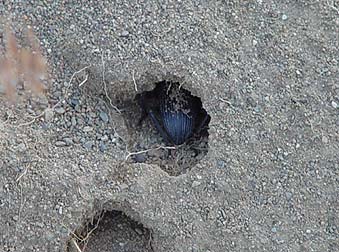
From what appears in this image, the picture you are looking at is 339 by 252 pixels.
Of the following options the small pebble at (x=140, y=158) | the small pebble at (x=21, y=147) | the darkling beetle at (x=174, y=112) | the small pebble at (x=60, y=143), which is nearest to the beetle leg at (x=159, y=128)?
the darkling beetle at (x=174, y=112)

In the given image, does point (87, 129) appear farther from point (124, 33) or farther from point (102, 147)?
point (124, 33)

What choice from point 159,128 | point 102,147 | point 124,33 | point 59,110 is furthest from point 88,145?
point 124,33

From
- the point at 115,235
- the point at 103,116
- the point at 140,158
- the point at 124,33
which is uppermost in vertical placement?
the point at 124,33

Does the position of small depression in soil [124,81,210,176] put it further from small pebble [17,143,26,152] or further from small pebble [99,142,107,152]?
small pebble [17,143,26,152]

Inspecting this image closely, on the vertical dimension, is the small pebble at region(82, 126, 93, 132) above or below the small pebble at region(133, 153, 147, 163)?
above

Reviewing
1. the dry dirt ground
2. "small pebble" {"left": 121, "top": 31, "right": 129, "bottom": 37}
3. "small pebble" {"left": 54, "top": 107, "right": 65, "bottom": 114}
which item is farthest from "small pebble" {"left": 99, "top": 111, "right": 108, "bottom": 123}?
"small pebble" {"left": 121, "top": 31, "right": 129, "bottom": 37}

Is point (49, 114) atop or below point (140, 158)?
atop

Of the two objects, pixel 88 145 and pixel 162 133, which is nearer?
pixel 88 145

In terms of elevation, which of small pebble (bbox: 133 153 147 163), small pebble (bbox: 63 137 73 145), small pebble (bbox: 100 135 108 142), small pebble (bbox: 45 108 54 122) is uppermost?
small pebble (bbox: 45 108 54 122)

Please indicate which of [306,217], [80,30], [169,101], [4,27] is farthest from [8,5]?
[306,217]
